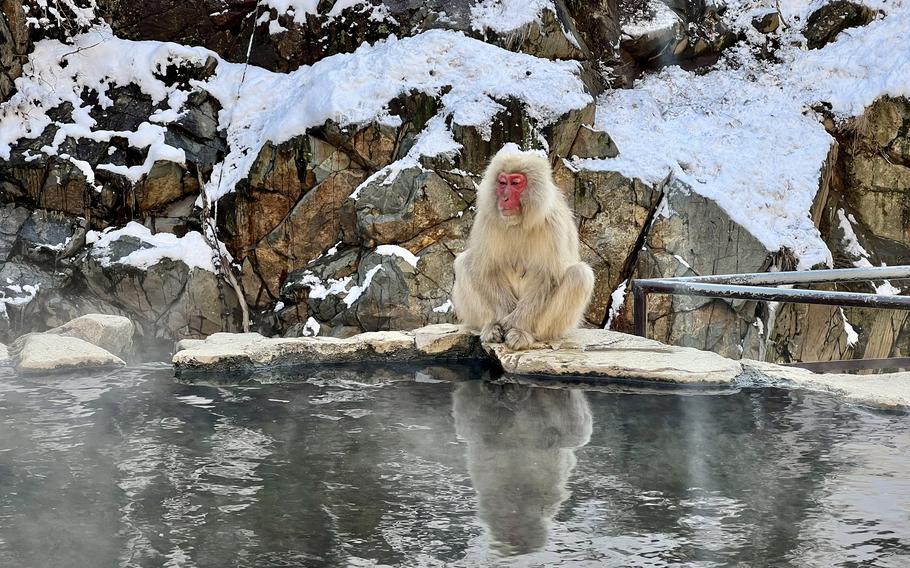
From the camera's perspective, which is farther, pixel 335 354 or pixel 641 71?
pixel 641 71

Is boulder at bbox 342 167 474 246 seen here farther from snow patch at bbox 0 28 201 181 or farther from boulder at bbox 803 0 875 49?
boulder at bbox 803 0 875 49

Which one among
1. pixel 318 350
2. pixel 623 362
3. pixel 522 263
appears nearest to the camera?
pixel 623 362

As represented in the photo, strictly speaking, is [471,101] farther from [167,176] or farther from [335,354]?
[335,354]

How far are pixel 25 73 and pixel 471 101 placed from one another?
5.34 m

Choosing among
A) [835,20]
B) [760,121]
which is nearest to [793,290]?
[760,121]

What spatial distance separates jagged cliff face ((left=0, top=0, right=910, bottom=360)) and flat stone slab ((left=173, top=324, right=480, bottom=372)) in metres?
4.25

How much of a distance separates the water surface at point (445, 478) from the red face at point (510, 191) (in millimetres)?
1060

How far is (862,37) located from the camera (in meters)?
11.0

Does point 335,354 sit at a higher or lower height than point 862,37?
lower

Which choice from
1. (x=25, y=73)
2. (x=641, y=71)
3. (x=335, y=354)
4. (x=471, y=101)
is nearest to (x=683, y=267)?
(x=471, y=101)

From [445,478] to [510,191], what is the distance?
2110mm

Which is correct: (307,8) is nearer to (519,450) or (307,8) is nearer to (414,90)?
(414,90)

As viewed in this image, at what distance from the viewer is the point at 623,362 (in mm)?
3695

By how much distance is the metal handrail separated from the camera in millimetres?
3041
